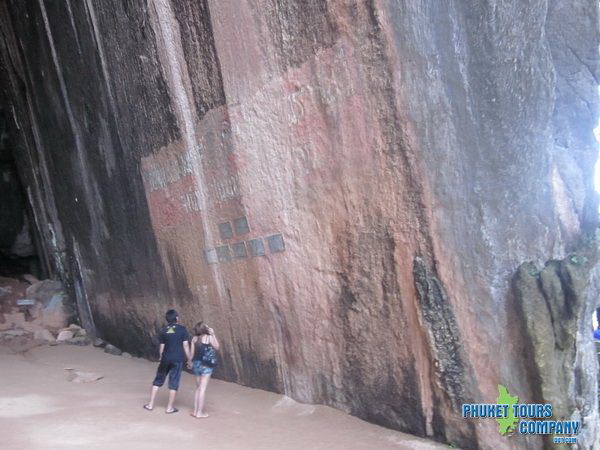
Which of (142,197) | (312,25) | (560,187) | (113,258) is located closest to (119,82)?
(142,197)

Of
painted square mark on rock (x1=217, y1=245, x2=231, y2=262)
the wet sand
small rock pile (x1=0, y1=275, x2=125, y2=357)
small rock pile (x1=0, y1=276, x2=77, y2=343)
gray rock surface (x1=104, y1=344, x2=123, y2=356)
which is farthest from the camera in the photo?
small rock pile (x1=0, y1=276, x2=77, y2=343)

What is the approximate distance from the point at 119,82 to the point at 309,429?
4649 mm

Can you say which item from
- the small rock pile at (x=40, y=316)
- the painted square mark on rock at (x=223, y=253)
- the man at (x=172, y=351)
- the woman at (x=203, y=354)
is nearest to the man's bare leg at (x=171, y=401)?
the man at (x=172, y=351)

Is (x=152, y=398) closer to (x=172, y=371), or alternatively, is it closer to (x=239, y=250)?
(x=172, y=371)

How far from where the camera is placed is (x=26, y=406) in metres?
5.63


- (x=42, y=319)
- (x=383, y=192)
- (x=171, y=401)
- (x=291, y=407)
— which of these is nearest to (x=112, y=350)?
(x=42, y=319)

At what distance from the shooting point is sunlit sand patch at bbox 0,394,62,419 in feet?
17.6

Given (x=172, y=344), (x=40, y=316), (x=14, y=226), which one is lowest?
(x=40, y=316)

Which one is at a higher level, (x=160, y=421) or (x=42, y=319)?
(x=42, y=319)

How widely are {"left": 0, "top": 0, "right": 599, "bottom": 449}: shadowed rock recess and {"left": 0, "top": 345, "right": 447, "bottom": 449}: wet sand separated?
0.58ft

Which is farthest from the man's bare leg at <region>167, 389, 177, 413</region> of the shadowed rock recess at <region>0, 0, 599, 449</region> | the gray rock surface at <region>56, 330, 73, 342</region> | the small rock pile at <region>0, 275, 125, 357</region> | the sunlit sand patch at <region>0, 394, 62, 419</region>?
the gray rock surface at <region>56, 330, 73, 342</region>

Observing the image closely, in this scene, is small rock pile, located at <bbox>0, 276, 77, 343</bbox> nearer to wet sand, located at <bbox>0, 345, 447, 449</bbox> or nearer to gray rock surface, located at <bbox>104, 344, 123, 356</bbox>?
gray rock surface, located at <bbox>104, 344, 123, 356</bbox>

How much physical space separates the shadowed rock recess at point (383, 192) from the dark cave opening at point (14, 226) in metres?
7.27

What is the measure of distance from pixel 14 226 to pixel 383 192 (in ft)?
36.1
